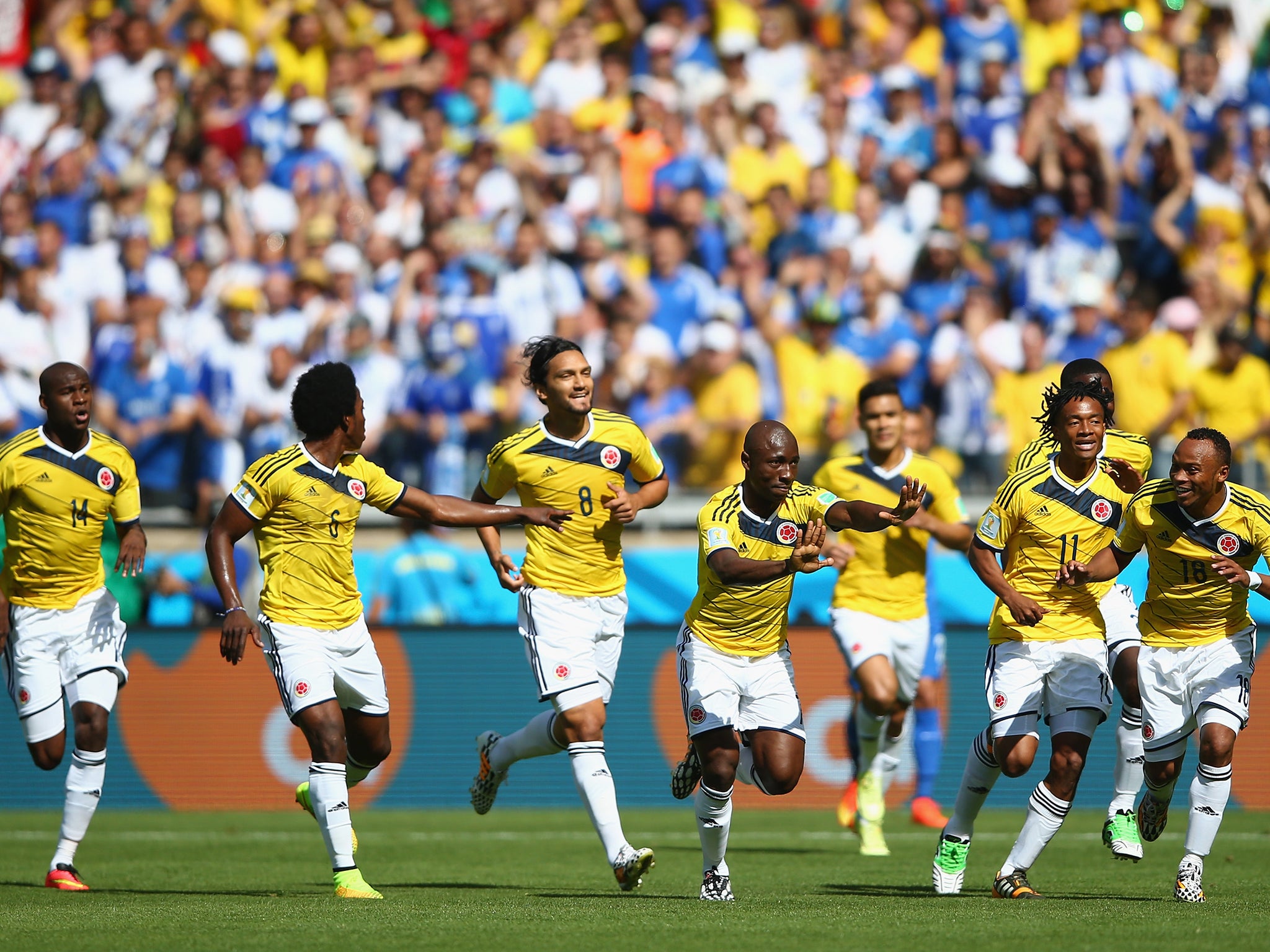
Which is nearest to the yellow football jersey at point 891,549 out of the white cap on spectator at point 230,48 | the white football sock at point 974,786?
the white football sock at point 974,786

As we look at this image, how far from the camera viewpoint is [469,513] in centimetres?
889

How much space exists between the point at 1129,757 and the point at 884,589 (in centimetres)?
244

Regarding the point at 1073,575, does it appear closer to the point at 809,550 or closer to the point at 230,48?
the point at 809,550

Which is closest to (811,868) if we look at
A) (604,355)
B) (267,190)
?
(604,355)

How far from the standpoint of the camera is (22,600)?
973 cm

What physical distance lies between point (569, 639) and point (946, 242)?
376 inches

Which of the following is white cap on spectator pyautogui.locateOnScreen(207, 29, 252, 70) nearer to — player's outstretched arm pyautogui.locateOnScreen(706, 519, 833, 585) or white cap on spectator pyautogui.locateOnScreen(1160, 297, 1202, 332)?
white cap on spectator pyautogui.locateOnScreen(1160, 297, 1202, 332)

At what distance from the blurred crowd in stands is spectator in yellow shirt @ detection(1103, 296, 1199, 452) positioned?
3 cm

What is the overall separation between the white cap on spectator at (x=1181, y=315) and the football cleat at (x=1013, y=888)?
335 inches

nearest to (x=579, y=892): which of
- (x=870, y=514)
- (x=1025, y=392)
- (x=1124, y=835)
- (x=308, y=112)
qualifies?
(x=870, y=514)

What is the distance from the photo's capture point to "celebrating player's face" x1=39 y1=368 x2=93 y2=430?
955 centimetres

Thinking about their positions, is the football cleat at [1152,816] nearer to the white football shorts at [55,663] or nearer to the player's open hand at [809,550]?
the player's open hand at [809,550]

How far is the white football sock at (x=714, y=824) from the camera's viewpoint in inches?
332

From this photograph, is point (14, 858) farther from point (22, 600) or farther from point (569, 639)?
point (569, 639)
